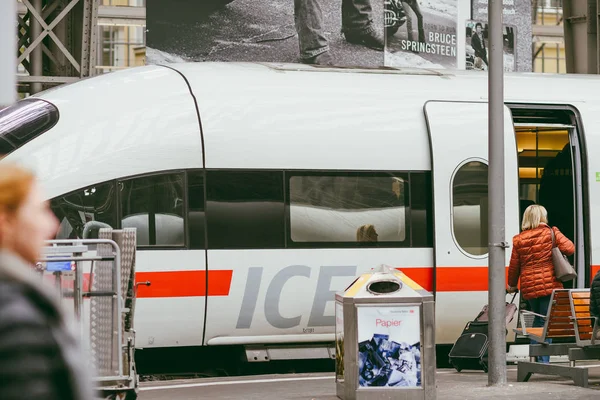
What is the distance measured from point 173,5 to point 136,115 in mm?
9870

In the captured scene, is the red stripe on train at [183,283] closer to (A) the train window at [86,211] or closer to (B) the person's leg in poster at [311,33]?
(A) the train window at [86,211]

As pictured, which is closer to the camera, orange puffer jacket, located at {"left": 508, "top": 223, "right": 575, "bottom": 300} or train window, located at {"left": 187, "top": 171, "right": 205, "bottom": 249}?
train window, located at {"left": 187, "top": 171, "right": 205, "bottom": 249}

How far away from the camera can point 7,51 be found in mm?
3738

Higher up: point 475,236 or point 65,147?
point 65,147

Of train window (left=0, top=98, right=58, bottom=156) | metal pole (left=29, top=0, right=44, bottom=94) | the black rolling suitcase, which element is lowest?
the black rolling suitcase

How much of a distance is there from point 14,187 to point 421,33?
20.9 m

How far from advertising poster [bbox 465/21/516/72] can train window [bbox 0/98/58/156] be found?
13133 mm

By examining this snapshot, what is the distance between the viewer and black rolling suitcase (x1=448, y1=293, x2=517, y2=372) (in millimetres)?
11250

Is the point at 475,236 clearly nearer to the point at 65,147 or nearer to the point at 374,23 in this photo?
the point at 65,147

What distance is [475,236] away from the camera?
40.1ft

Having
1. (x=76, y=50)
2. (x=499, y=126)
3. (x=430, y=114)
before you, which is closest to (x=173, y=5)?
(x=76, y=50)

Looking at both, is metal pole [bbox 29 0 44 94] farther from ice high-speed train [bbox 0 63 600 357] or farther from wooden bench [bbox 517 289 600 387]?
wooden bench [bbox 517 289 600 387]

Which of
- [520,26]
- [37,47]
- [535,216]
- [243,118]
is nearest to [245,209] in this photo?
[243,118]

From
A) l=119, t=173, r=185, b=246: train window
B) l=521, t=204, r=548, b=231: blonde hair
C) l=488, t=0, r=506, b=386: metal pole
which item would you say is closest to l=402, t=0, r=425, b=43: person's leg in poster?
l=521, t=204, r=548, b=231: blonde hair
